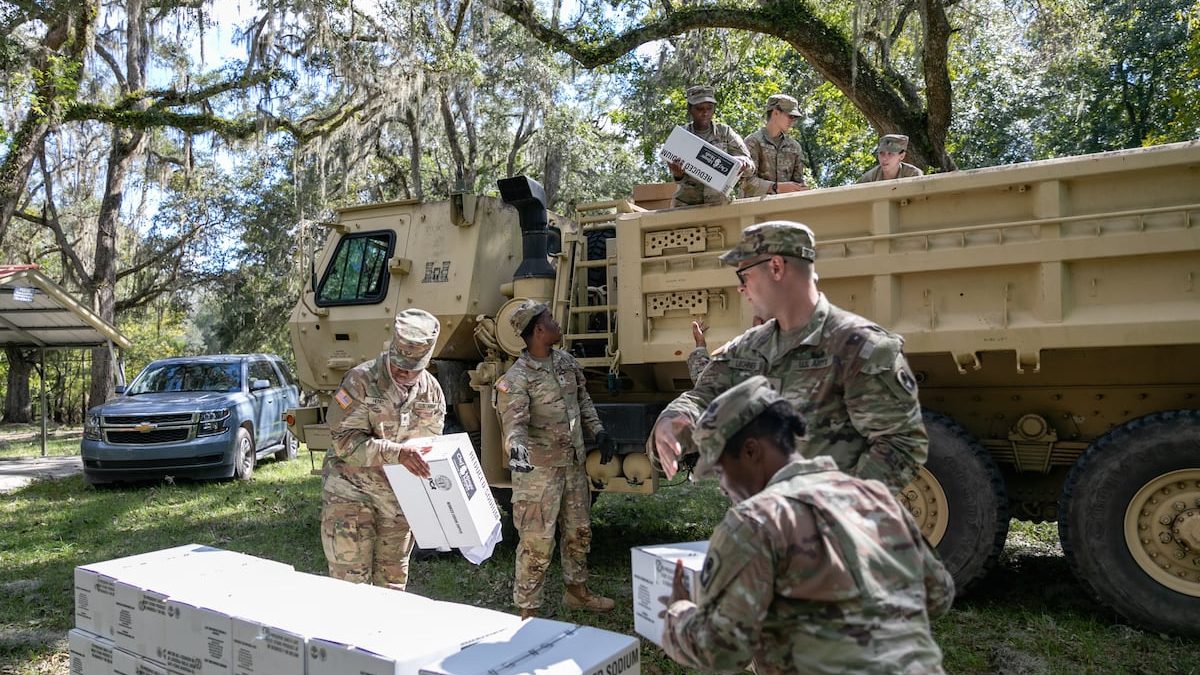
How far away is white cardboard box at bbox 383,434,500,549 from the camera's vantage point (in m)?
3.77

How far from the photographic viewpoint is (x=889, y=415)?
96.8 inches

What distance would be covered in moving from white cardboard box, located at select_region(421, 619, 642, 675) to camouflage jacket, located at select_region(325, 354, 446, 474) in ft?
5.39

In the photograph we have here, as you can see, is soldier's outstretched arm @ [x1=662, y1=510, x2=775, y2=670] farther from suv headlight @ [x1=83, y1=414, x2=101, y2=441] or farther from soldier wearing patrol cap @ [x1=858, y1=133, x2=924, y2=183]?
suv headlight @ [x1=83, y1=414, x2=101, y2=441]

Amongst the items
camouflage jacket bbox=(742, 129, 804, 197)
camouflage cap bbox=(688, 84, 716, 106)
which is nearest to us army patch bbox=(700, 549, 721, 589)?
camouflage cap bbox=(688, 84, 716, 106)

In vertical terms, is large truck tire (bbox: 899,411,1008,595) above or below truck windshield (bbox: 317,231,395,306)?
below

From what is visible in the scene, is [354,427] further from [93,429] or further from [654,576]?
[93,429]

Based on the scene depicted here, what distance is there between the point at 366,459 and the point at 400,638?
1536 mm

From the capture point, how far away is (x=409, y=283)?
6.35 meters

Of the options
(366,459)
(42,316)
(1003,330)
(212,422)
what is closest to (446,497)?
(366,459)

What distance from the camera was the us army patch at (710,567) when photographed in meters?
1.76

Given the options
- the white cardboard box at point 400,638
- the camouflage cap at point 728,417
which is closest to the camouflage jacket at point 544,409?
the white cardboard box at point 400,638

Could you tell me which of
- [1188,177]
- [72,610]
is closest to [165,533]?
[72,610]

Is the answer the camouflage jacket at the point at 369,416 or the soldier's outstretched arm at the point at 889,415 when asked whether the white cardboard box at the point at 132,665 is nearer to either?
the camouflage jacket at the point at 369,416

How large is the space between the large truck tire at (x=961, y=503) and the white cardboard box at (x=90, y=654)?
3.83 meters
